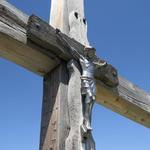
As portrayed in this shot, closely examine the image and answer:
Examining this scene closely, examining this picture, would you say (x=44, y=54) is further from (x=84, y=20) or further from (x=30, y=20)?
(x=84, y=20)

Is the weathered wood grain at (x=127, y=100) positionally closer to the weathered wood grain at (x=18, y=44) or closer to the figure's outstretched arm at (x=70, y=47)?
the figure's outstretched arm at (x=70, y=47)

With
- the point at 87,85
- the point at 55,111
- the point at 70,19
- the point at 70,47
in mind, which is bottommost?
the point at 55,111

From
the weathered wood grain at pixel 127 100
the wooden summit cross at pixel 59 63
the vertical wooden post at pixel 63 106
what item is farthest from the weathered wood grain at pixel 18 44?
the weathered wood grain at pixel 127 100

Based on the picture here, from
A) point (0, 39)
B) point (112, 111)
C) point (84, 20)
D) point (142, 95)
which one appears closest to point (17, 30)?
point (0, 39)

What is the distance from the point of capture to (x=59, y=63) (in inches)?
87.8

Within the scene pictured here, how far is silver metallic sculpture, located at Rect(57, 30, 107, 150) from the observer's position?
1.98 m

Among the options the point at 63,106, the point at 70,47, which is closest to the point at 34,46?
the point at 70,47

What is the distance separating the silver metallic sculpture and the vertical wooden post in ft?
0.11

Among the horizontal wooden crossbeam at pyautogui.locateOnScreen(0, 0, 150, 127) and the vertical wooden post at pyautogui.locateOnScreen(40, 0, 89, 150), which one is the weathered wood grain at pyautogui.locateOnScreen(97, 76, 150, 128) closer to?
the horizontal wooden crossbeam at pyautogui.locateOnScreen(0, 0, 150, 127)

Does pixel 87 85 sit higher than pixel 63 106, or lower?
higher

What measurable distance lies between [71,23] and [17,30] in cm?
57

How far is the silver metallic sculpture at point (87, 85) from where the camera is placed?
1.98 metres

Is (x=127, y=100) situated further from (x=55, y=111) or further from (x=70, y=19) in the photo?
(x=55, y=111)

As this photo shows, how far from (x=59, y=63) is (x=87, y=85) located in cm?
23
